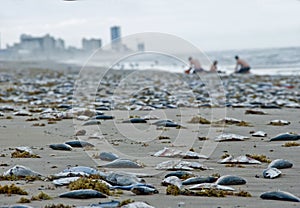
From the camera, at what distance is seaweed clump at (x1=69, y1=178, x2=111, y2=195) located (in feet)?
10.8

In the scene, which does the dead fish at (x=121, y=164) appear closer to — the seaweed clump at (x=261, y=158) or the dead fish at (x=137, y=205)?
the seaweed clump at (x=261, y=158)

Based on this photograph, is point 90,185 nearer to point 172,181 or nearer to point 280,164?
point 172,181

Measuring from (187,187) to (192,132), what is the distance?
2968 millimetres

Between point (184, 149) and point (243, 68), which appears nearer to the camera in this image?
point (184, 149)

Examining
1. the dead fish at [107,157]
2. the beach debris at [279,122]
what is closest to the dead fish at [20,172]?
the dead fish at [107,157]

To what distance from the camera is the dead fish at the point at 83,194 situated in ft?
10.2

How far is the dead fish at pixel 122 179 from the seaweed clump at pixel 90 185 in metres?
0.14

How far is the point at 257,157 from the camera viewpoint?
454cm

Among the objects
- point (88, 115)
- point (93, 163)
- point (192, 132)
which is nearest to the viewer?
point (93, 163)

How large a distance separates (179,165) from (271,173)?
0.69m

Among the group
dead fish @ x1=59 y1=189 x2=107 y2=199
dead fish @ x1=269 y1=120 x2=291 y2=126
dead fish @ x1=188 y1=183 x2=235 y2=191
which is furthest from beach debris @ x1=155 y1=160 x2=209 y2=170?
dead fish @ x1=269 y1=120 x2=291 y2=126

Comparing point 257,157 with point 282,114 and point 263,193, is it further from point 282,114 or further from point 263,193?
point 282,114

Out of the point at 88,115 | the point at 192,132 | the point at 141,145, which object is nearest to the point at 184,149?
the point at 141,145

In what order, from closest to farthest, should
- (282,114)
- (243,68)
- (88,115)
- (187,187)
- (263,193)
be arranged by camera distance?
(263,193) → (187,187) → (88,115) → (282,114) → (243,68)
